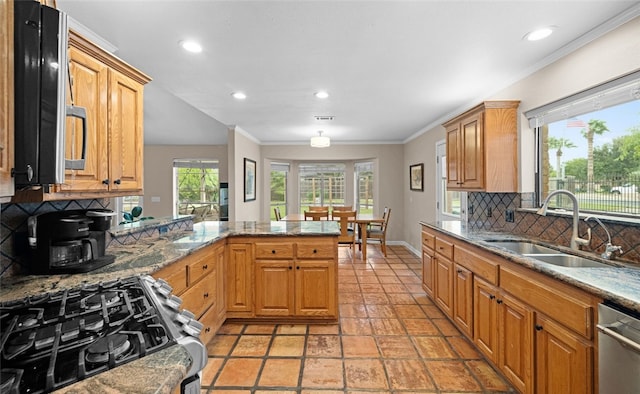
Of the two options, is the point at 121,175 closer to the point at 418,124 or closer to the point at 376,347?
the point at 376,347

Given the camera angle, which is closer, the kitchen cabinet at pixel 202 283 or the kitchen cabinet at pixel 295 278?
the kitchen cabinet at pixel 202 283

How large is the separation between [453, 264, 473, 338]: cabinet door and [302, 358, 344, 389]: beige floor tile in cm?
106

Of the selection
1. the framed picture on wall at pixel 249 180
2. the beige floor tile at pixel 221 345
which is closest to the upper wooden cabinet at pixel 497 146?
the beige floor tile at pixel 221 345

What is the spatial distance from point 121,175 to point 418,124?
14.7ft

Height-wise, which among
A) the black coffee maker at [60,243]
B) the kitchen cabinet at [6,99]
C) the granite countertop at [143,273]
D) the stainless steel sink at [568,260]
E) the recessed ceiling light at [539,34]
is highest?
the recessed ceiling light at [539,34]

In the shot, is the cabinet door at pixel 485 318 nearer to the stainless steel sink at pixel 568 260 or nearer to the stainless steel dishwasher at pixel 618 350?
the stainless steel sink at pixel 568 260

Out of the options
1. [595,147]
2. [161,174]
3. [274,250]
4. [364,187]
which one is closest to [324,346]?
[274,250]

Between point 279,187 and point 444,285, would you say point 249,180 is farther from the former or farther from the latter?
point 444,285

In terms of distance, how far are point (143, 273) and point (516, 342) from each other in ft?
6.99

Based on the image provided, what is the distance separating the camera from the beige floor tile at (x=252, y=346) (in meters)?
2.30

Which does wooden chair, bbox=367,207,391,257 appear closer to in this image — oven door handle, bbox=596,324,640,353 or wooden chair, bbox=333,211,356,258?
wooden chair, bbox=333,211,356,258

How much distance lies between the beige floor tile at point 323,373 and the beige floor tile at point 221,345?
0.67 metres

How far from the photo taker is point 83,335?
815 millimetres

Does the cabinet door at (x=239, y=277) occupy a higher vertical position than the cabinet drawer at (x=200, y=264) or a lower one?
lower
